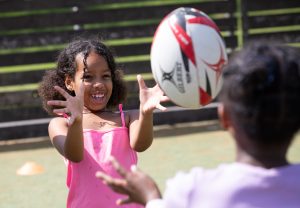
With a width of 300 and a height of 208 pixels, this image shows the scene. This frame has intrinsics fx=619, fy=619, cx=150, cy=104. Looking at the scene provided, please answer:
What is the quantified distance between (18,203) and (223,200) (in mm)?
3323

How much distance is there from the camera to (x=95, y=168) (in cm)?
292

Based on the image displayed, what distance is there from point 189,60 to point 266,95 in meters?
1.20

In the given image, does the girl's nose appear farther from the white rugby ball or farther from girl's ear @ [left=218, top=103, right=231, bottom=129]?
girl's ear @ [left=218, top=103, right=231, bottom=129]

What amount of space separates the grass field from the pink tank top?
168 cm

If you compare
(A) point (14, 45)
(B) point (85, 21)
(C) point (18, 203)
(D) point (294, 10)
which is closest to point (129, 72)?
(B) point (85, 21)

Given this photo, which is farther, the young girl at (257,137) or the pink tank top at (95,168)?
the pink tank top at (95,168)

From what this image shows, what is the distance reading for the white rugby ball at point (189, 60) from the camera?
269 cm

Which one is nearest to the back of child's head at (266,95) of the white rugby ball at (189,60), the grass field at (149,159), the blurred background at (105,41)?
the white rugby ball at (189,60)

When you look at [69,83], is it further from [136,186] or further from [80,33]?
[80,33]

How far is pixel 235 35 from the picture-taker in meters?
7.87

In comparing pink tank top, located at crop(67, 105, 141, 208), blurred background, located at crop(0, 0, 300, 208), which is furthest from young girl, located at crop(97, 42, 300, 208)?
blurred background, located at crop(0, 0, 300, 208)

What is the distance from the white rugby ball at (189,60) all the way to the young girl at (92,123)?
0.48ft

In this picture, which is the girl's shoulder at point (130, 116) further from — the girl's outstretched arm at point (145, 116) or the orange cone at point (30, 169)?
the orange cone at point (30, 169)

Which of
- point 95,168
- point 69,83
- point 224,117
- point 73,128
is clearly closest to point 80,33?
point 69,83
